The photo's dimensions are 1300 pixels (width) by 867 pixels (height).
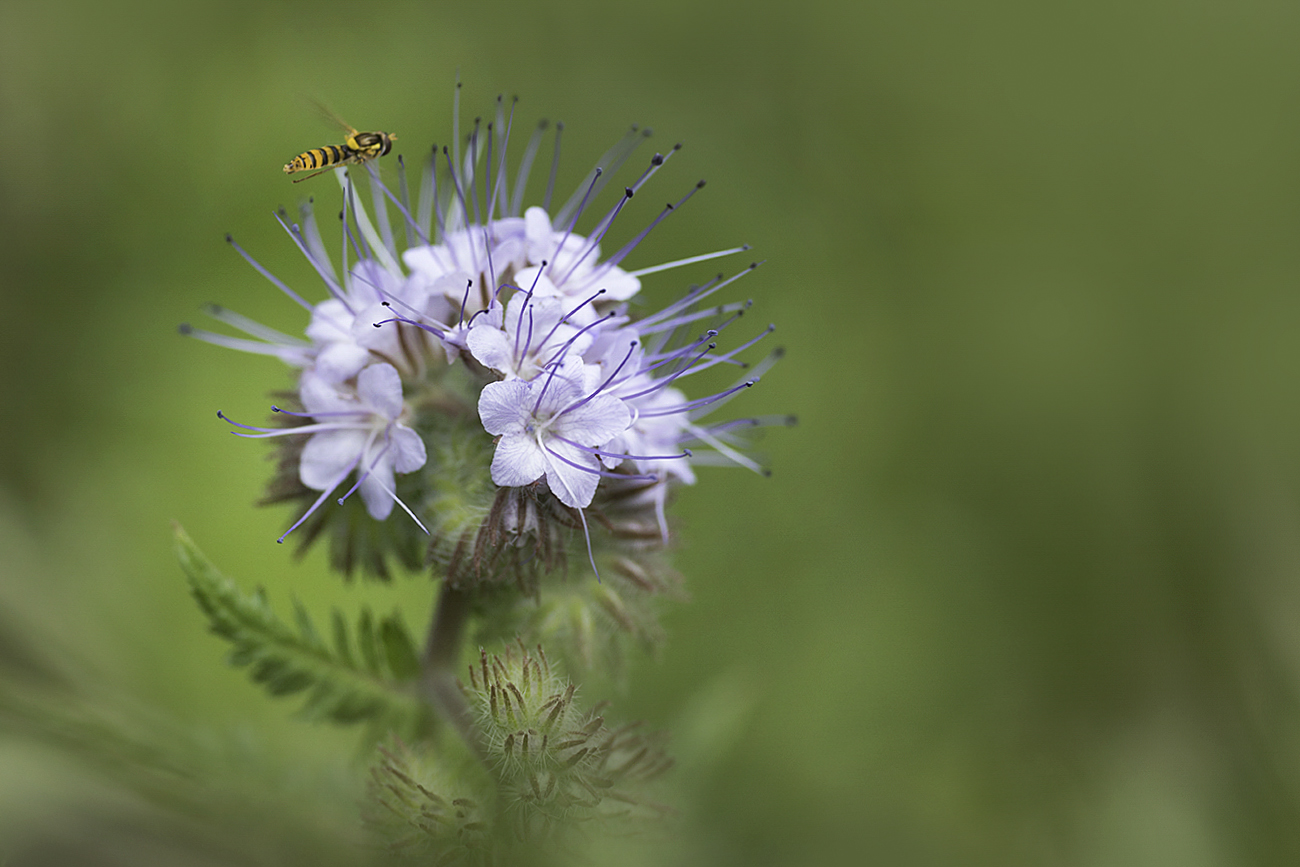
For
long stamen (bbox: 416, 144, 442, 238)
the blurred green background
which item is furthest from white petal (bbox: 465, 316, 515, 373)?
the blurred green background

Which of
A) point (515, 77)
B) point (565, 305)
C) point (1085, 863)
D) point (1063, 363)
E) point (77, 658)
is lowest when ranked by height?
point (1085, 863)

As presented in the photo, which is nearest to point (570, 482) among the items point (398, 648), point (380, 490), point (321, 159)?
point (380, 490)

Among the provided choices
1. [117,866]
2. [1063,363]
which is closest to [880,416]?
[1063,363]

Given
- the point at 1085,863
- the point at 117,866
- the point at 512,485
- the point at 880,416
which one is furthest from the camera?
the point at 880,416

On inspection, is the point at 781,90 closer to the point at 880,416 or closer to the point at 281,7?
the point at 880,416

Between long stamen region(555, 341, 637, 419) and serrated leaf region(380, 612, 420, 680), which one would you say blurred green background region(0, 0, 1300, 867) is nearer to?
serrated leaf region(380, 612, 420, 680)

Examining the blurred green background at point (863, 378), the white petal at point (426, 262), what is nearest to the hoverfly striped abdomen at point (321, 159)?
the white petal at point (426, 262)

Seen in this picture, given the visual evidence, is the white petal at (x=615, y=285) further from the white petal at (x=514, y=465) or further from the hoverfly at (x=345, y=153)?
the hoverfly at (x=345, y=153)

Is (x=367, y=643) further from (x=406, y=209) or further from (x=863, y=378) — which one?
(x=863, y=378)
